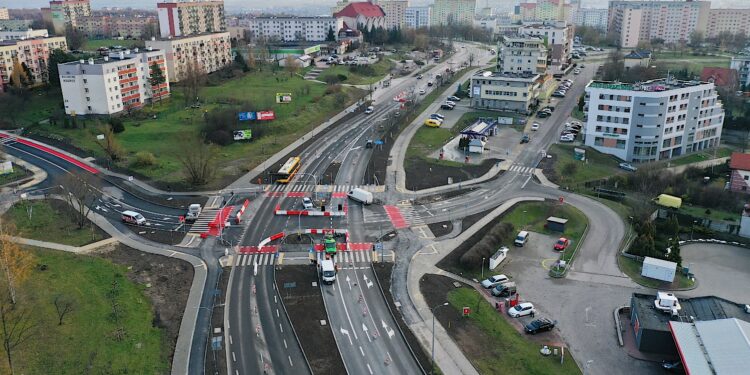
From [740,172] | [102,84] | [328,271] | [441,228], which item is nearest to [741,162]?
[740,172]

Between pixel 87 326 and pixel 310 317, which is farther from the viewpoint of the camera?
pixel 310 317

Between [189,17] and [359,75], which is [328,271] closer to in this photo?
[359,75]

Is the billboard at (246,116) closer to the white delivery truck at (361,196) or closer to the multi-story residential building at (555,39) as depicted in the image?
the white delivery truck at (361,196)

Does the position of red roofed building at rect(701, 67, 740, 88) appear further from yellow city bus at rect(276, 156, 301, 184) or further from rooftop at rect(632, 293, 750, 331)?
rooftop at rect(632, 293, 750, 331)

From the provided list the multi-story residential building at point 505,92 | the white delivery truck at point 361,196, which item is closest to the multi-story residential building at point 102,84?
the white delivery truck at point 361,196

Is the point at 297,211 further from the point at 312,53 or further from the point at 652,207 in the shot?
the point at 312,53

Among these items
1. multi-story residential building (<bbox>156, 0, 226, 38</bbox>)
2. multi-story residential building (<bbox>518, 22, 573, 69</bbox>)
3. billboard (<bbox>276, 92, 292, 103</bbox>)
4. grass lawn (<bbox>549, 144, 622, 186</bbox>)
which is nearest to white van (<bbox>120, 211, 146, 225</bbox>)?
grass lawn (<bbox>549, 144, 622, 186</bbox>)

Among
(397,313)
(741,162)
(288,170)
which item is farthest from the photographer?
(288,170)

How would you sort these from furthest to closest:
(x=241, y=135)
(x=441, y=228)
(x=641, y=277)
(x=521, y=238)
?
(x=241, y=135), (x=441, y=228), (x=521, y=238), (x=641, y=277)
